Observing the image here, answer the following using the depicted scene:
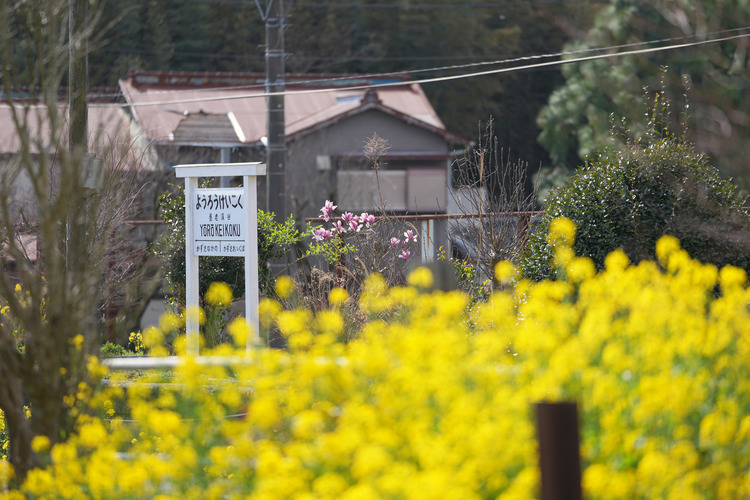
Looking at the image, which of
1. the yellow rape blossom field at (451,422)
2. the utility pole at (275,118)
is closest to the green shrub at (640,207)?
the yellow rape blossom field at (451,422)

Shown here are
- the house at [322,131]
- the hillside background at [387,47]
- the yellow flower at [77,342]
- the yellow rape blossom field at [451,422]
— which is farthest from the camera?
the hillside background at [387,47]

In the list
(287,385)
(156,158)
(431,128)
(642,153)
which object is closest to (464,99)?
(431,128)

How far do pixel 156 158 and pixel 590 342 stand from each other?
16911 mm

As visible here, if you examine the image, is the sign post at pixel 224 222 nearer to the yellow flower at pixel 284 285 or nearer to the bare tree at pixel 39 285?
the yellow flower at pixel 284 285

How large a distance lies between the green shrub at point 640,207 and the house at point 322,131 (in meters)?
15.7

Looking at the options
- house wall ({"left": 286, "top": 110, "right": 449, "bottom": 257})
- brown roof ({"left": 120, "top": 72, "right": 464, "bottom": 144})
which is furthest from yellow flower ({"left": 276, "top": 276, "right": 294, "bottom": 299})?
brown roof ({"left": 120, "top": 72, "right": 464, "bottom": 144})

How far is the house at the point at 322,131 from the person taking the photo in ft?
82.9

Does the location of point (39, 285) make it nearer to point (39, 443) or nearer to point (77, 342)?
point (77, 342)

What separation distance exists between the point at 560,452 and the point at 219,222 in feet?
26.4

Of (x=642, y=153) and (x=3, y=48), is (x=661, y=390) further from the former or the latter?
(x=642, y=153)

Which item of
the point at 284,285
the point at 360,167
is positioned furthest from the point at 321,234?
the point at 360,167

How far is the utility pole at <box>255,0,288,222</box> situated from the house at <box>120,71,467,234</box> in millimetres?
7874

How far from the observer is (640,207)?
7.91 m

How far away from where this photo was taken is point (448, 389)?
3570mm
